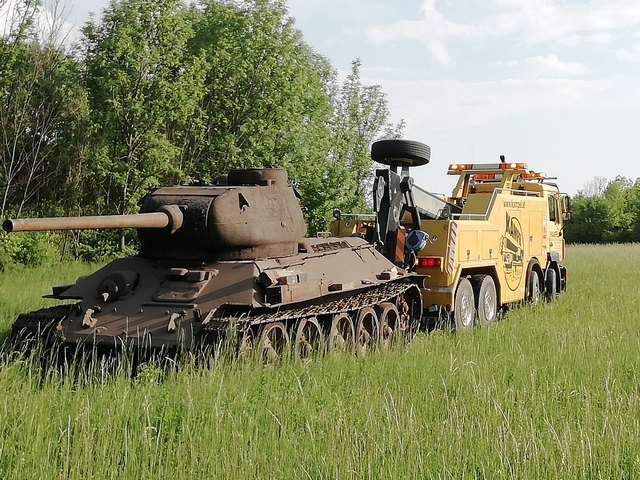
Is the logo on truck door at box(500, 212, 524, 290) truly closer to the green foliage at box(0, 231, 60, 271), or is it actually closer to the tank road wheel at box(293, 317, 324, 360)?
the tank road wheel at box(293, 317, 324, 360)

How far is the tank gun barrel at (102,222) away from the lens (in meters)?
6.39

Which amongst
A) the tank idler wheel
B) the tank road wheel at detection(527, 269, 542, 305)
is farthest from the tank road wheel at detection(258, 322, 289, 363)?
the tank road wheel at detection(527, 269, 542, 305)

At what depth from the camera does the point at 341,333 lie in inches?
351

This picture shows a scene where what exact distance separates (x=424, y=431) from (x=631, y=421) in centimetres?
151

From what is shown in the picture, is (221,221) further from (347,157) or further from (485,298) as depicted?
(347,157)

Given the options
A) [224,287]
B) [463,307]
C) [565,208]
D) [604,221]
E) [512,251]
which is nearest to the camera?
[224,287]

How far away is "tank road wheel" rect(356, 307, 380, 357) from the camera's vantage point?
29.5 feet

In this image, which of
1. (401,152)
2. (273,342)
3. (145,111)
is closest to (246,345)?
(273,342)

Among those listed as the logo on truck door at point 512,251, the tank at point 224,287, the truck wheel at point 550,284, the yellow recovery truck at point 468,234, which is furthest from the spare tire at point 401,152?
the truck wheel at point 550,284

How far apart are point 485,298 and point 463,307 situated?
84 centimetres

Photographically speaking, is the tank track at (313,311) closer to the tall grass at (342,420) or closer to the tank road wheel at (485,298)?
the tall grass at (342,420)

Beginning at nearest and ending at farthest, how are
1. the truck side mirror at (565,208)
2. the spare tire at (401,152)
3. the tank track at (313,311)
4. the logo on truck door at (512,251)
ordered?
the tank track at (313,311), the spare tire at (401,152), the logo on truck door at (512,251), the truck side mirror at (565,208)

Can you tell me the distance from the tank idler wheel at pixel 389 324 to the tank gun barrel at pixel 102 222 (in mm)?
2862

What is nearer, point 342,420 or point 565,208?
point 342,420
